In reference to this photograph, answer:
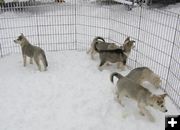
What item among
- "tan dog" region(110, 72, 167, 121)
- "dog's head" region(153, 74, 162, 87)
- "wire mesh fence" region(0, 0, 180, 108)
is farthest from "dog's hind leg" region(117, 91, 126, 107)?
"wire mesh fence" region(0, 0, 180, 108)

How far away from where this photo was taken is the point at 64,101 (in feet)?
16.7

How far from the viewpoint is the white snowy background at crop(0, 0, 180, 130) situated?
4.59 metres

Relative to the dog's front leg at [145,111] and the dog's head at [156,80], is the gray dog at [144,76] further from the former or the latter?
the dog's front leg at [145,111]

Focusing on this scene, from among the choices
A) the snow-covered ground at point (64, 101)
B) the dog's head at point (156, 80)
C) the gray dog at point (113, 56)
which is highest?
the gray dog at point (113, 56)

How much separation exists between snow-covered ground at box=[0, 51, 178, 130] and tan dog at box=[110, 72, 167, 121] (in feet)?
0.62

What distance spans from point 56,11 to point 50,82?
418 cm

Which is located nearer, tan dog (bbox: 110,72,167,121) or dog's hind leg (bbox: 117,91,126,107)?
tan dog (bbox: 110,72,167,121)

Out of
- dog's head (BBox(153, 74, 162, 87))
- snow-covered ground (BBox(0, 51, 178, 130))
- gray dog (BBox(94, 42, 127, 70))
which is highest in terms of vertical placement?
gray dog (BBox(94, 42, 127, 70))

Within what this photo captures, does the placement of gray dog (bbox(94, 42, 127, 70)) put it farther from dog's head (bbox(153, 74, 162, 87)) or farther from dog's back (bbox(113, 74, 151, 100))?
dog's back (bbox(113, 74, 151, 100))

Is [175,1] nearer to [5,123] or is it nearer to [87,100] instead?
[87,100]

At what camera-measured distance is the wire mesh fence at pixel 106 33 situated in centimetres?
631

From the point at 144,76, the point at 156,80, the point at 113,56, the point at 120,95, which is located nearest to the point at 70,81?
the point at 113,56

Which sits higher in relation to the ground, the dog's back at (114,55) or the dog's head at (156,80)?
the dog's back at (114,55)

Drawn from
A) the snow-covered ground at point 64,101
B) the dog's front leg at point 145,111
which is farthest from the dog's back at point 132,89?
the snow-covered ground at point 64,101
